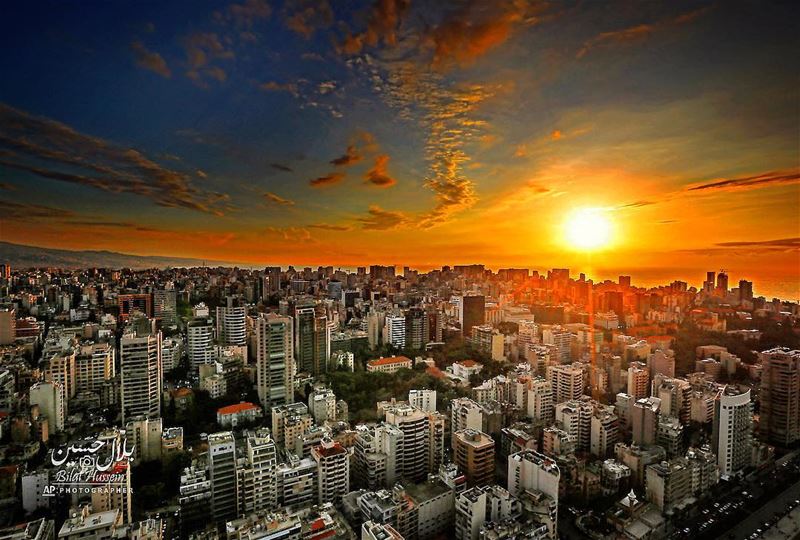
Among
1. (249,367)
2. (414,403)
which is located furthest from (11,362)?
(414,403)

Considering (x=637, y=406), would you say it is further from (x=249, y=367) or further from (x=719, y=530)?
(x=249, y=367)

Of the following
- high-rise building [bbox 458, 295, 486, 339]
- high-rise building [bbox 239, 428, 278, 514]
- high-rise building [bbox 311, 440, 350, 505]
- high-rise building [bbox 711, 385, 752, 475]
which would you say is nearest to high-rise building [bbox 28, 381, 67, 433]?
high-rise building [bbox 239, 428, 278, 514]

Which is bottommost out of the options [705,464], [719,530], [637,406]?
[719,530]

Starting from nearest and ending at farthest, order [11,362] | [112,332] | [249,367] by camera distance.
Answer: [11,362], [249,367], [112,332]

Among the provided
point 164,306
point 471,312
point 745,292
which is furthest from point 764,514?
point 164,306

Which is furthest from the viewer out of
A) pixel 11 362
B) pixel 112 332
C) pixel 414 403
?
pixel 112 332

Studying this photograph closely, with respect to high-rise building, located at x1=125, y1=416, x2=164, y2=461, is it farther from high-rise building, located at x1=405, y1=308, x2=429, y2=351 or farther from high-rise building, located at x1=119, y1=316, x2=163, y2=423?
high-rise building, located at x1=405, y1=308, x2=429, y2=351

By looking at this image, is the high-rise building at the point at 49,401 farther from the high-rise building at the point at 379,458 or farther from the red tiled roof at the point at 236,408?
the high-rise building at the point at 379,458

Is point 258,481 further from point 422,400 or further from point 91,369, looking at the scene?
point 91,369
